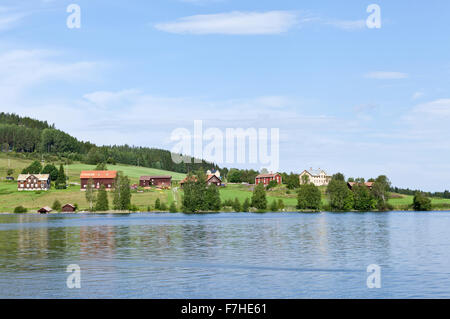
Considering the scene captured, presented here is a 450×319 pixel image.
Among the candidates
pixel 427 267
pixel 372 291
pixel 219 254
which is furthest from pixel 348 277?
pixel 219 254

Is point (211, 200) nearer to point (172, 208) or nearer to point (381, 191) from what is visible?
point (172, 208)

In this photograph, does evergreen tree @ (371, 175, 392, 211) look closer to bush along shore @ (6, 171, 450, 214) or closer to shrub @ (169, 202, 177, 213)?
bush along shore @ (6, 171, 450, 214)

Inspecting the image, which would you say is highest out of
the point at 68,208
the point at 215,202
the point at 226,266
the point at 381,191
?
the point at 381,191

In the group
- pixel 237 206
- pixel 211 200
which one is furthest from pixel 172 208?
pixel 237 206

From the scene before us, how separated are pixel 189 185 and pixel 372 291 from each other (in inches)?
6235

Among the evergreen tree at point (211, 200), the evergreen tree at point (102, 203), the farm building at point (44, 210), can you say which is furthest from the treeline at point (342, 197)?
the farm building at point (44, 210)

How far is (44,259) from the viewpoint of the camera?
5559 cm

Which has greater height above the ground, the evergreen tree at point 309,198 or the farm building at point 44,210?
the evergreen tree at point 309,198

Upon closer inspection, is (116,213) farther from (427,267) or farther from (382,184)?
(427,267)

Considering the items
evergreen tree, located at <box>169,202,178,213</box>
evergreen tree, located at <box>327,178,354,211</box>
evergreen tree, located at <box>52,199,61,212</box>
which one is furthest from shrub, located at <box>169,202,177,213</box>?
evergreen tree, located at <box>327,178,354,211</box>

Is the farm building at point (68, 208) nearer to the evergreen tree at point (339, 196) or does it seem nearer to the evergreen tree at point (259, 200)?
the evergreen tree at point (259, 200)

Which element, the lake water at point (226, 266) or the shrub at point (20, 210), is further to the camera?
the shrub at point (20, 210)

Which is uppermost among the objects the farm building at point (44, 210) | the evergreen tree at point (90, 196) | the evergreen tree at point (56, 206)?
the evergreen tree at point (90, 196)
